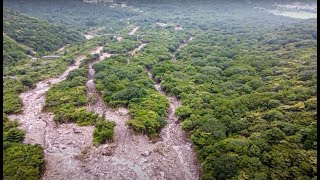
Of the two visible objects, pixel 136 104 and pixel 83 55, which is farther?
pixel 83 55

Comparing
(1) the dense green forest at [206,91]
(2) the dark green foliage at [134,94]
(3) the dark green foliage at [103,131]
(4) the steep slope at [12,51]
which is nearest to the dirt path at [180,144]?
(1) the dense green forest at [206,91]

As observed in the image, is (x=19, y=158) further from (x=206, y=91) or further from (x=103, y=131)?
(x=206, y=91)

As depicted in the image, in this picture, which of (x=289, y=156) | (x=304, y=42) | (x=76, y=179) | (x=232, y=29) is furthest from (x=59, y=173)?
(x=232, y=29)

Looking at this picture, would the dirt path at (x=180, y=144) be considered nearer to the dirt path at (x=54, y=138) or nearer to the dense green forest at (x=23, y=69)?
the dirt path at (x=54, y=138)

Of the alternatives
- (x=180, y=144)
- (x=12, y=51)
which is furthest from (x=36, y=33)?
(x=180, y=144)

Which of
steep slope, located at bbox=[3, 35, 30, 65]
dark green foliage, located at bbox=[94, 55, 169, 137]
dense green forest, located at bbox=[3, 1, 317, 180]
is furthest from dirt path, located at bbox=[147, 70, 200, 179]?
steep slope, located at bbox=[3, 35, 30, 65]

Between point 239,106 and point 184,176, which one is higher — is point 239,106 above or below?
above

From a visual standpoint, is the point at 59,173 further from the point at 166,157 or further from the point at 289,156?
the point at 289,156
